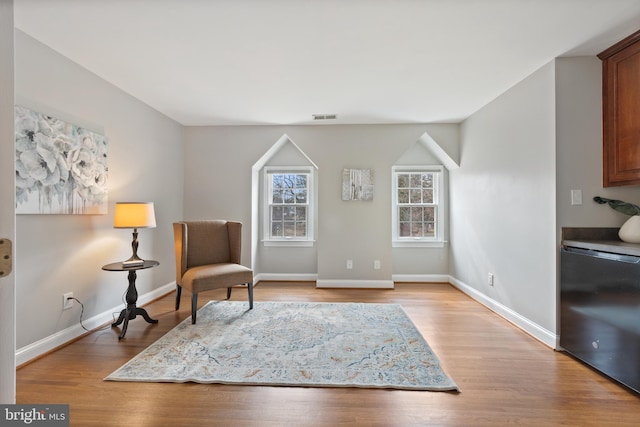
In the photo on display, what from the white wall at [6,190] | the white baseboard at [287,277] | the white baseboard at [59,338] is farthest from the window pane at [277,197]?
the white wall at [6,190]

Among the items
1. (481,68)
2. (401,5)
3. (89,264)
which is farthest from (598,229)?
(89,264)

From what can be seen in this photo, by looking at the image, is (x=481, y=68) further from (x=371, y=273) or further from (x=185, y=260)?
(x=185, y=260)

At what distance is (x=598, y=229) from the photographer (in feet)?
7.31

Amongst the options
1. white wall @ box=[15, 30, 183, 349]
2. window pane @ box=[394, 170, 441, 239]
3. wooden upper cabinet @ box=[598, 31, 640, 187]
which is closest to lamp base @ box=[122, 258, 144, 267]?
white wall @ box=[15, 30, 183, 349]

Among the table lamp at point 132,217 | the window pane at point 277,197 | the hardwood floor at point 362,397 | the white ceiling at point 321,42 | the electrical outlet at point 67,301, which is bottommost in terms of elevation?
the hardwood floor at point 362,397

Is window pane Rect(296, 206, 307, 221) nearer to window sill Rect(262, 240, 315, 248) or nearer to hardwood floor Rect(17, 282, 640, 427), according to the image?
window sill Rect(262, 240, 315, 248)

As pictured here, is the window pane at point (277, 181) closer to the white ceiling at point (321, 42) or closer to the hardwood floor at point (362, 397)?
the white ceiling at point (321, 42)

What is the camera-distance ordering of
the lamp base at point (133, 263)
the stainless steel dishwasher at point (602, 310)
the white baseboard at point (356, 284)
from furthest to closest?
the white baseboard at point (356, 284)
the lamp base at point (133, 263)
the stainless steel dishwasher at point (602, 310)

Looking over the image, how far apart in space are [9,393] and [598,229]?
10.7ft

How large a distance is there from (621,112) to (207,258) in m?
3.91

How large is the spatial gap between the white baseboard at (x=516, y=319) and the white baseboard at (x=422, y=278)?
20.1 inches

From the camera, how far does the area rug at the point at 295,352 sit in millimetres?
1857

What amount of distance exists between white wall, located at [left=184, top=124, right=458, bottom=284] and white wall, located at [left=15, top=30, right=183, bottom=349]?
0.50 m

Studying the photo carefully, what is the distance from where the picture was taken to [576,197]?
2.25 metres
